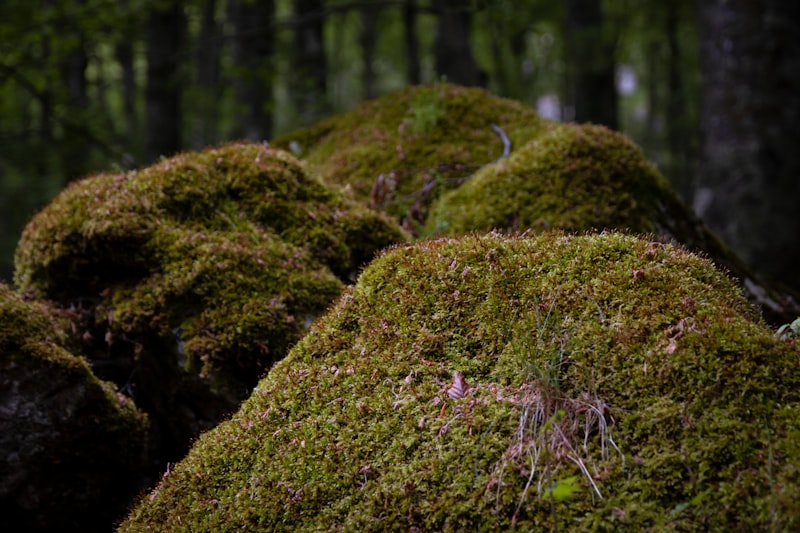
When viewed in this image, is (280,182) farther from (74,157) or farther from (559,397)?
(74,157)

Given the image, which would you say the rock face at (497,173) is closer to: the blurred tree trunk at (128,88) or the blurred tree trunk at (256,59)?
the blurred tree trunk at (256,59)

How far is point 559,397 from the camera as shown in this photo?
2240mm

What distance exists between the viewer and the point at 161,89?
36.1 feet

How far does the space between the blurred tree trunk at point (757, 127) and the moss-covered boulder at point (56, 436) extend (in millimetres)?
7120

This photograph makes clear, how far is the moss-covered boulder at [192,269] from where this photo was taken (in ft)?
12.0

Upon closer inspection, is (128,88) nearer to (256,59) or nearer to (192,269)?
(256,59)

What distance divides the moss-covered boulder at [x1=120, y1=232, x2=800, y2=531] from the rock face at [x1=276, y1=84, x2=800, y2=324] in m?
1.57

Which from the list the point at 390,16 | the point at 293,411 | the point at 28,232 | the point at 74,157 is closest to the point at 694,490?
the point at 293,411

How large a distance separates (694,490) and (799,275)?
6.78 metres

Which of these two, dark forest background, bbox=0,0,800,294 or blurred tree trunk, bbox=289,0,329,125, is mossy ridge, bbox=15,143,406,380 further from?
blurred tree trunk, bbox=289,0,329,125

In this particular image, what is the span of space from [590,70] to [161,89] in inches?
300

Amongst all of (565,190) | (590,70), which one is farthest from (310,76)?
(565,190)

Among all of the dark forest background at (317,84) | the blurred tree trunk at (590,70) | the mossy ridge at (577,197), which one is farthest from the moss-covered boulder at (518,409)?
the blurred tree trunk at (590,70)

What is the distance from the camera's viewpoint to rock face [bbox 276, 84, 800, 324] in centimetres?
481
